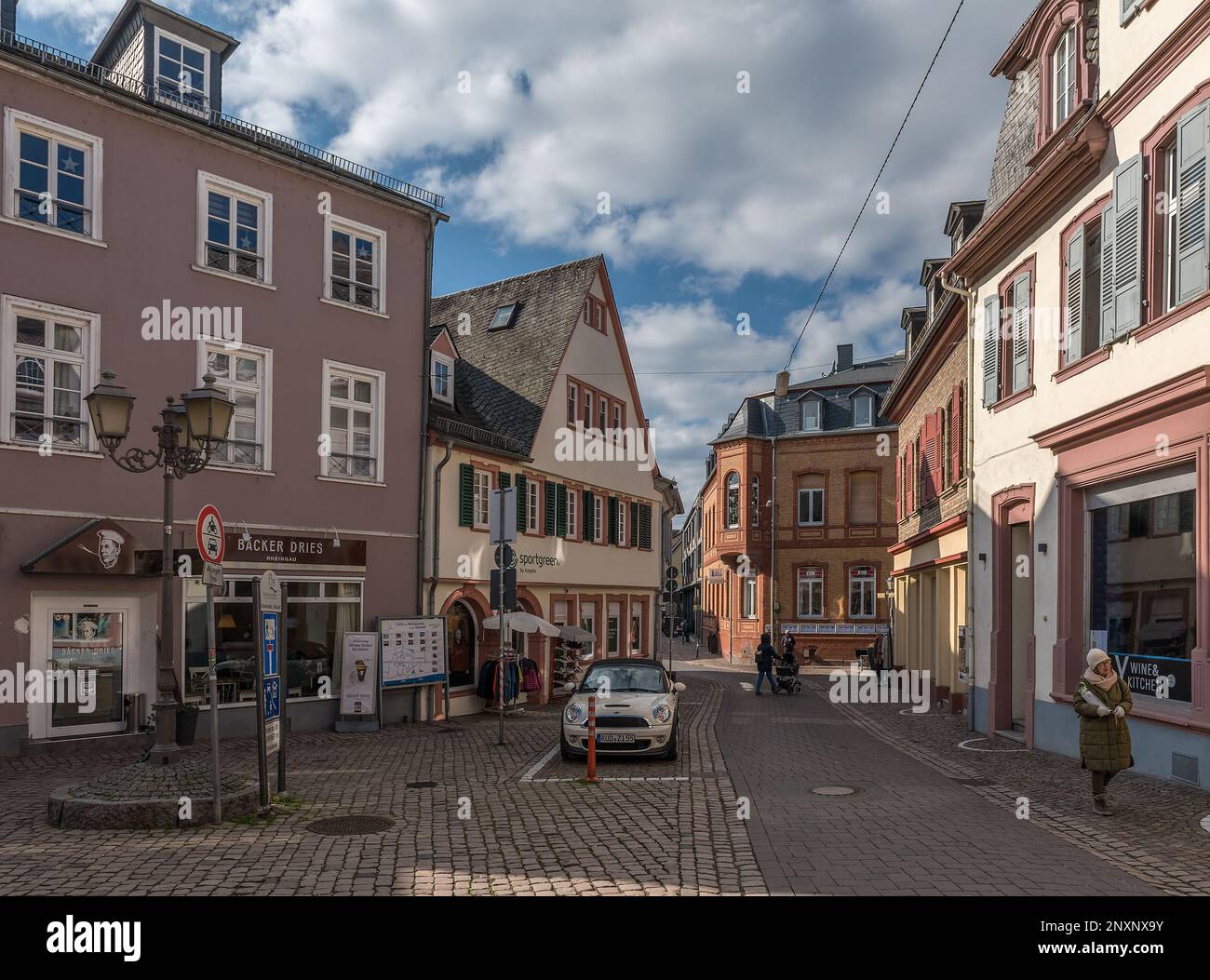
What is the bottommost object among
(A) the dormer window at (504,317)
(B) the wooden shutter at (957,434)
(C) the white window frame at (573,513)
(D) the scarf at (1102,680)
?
(D) the scarf at (1102,680)

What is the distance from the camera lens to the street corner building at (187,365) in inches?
612

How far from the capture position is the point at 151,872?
8016mm

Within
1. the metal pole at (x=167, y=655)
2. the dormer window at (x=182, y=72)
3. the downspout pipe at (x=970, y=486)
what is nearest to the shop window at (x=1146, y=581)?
the downspout pipe at (x=970, y=486)

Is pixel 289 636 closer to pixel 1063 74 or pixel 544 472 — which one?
pixel 544 472

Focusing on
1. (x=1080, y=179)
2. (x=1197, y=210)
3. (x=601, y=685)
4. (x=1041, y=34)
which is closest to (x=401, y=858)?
(x=601, y=685)

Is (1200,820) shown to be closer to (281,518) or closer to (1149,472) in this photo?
(1149,472)

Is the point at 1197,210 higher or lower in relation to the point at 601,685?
higher

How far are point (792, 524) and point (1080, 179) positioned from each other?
34497mm

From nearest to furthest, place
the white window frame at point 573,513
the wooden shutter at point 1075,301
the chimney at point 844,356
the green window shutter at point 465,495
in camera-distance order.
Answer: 1. the wooden shutter at point 1075,301
2. the green window shutter at point 465,495
3. the white window frame at point 573,513
4. the chimney at point 844,356

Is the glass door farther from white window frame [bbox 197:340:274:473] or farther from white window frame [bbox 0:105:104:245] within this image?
white window frame [bbox 0:105:104:245]

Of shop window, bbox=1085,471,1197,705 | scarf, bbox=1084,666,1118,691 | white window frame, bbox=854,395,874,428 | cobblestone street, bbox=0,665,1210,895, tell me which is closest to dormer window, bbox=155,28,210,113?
cobblestone street, bbox=0,665,1210,895

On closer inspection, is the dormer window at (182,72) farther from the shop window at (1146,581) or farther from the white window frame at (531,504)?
the shop window at (1146,581)

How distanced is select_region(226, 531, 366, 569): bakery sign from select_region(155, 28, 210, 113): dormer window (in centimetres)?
720

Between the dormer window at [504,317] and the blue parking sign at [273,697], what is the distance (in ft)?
70.8
